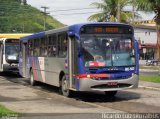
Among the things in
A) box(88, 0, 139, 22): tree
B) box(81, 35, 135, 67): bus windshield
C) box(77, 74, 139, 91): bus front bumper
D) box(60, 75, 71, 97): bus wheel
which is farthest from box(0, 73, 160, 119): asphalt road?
box(88, 0, 139, 22): tree

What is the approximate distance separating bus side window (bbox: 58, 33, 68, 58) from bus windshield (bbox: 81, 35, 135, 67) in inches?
64.9

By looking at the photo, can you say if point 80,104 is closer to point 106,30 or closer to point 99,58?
point 99,58

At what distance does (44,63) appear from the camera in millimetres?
22344

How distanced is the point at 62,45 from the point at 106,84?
3009 millimetres

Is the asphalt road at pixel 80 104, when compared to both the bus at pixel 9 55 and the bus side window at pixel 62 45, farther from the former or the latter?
the bus at pixel 9 55

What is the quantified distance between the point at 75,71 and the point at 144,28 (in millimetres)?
57356

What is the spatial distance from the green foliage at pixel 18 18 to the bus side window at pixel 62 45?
70.9 metres

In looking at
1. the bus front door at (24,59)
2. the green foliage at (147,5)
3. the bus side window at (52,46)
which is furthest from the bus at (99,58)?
the green foliage at (147,5)

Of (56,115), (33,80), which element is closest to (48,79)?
(33,80)

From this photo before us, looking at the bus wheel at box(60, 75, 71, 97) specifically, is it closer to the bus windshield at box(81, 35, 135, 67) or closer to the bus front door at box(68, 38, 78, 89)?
the bus front door at box(68, 38, 78, 89)

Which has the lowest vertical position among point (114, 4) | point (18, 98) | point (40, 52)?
point (18, 98)

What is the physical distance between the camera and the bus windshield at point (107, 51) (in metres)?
17.1

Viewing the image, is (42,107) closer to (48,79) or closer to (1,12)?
(48,79)

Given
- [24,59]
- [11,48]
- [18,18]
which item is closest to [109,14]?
[11,48]
